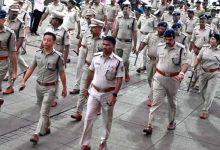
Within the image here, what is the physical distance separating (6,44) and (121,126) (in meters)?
2.81

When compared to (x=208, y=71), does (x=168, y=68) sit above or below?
above

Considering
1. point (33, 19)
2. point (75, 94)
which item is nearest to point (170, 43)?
point (75, 94)

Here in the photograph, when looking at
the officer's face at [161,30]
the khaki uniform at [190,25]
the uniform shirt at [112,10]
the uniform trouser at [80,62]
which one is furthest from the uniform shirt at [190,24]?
the uniform trouser at [80,62]

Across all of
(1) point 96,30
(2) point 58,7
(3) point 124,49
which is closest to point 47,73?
(1) point 96,30

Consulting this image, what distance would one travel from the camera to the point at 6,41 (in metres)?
8.24

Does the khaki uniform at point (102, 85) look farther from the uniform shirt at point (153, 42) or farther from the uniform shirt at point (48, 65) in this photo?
the uniform shirt at point (153, 42)

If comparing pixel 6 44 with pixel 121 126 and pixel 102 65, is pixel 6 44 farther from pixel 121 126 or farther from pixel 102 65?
pixel 121 126

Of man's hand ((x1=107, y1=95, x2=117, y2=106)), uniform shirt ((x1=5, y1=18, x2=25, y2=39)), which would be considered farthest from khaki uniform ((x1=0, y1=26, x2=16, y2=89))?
man's hand ((x1=107, y1=95, x2=117, y2=106))

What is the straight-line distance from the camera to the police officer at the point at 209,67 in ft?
29.3

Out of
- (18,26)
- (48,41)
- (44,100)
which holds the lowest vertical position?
(44,100)

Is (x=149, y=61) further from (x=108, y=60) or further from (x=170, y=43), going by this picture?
(x=108, y=60)

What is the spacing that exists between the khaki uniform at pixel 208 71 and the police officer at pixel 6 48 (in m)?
3.94

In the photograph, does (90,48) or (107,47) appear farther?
(90,48)

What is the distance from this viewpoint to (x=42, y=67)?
7000 mm
